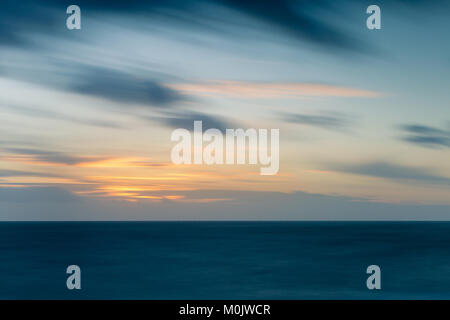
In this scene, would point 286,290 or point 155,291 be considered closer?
point 155,291

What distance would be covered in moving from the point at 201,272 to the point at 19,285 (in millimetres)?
13116

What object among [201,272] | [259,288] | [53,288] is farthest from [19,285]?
[259,288]

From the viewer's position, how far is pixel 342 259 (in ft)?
135

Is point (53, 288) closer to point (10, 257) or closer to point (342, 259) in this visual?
point (10, 257)

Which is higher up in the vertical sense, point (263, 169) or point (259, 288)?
point (263, 169)

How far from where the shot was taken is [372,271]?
26.6ft
